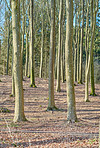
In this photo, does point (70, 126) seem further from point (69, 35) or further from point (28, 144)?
point (69, 35)

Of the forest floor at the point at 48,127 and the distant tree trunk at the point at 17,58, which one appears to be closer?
the forest floor at the point at 48,127

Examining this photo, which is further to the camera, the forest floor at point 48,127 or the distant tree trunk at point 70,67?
the distant tree trunk at point 70,67

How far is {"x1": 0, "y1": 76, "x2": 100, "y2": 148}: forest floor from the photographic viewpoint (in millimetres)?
5836

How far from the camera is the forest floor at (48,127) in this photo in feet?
19.1

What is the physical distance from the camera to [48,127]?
7.95 m

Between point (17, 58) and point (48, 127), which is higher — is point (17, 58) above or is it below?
above

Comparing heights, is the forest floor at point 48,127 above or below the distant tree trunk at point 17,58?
below

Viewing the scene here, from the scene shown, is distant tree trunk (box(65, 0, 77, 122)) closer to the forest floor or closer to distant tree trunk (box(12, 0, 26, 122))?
the forest floor

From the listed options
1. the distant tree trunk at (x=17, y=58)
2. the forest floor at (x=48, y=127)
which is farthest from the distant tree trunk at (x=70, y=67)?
the distant tree trunk at (x=17, y=58)

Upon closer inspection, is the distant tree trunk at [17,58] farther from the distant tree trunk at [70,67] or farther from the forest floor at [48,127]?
the distant tree trunk at [70,67]

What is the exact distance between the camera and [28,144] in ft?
19.0

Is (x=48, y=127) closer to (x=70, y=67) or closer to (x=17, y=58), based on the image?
(x=70, y=67)

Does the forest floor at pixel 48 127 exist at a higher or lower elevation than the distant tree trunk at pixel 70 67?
lower

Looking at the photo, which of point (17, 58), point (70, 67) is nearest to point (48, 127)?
point (70, 67)
